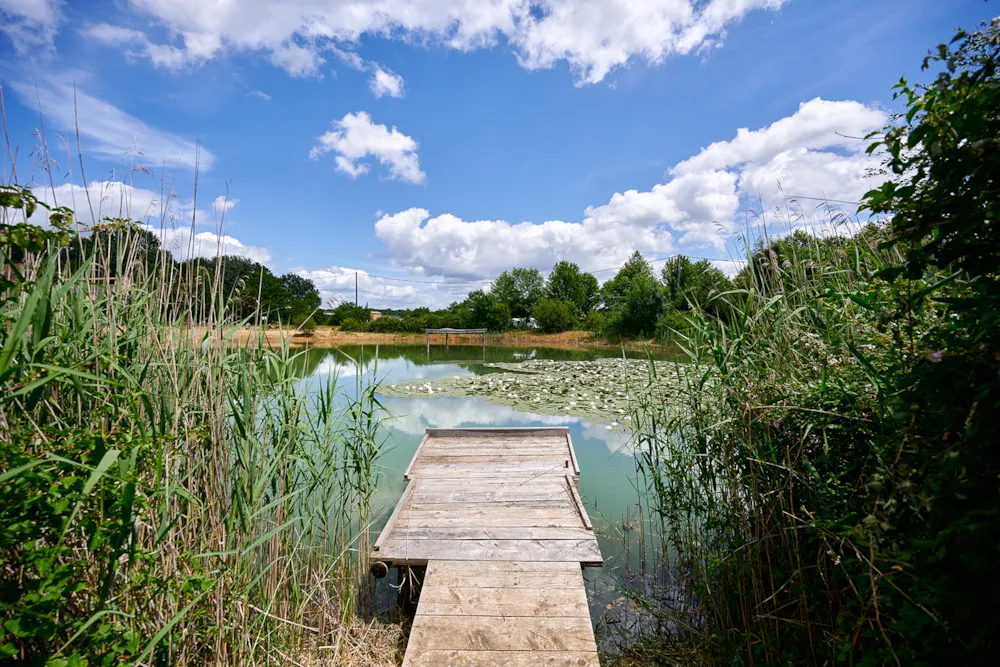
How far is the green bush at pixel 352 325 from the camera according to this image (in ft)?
84.9

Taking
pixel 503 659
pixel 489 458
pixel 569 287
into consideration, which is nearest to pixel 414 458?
pixel 489 458

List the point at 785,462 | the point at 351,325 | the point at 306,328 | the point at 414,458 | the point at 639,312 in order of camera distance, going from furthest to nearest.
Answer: the point at 351,325, the point at 639,312, the point at 414,458, the point at 306,328, the point at 785,462

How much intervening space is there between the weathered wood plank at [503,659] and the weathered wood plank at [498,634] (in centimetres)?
2

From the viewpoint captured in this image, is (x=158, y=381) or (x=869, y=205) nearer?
(x=869, y=205)

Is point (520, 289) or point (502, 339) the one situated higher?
point (520, 289)

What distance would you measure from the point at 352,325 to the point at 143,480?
84.1 ft

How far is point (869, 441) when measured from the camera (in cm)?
157

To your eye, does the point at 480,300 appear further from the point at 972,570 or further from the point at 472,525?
the point at 972,570

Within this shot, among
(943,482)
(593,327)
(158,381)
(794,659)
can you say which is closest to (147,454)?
(158,381)

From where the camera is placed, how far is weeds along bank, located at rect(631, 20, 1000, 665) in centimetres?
103

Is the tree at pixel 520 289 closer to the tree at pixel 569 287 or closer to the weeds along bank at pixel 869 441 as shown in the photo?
the tree at pixel 569 287

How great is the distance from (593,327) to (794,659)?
96.6 ft

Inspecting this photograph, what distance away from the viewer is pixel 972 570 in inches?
41.0

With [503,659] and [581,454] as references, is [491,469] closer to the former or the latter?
[581,454]
